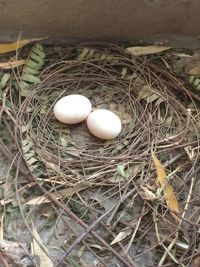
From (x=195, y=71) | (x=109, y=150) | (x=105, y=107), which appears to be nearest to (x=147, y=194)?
(x=109, y=150)

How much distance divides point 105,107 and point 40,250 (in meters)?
0.46

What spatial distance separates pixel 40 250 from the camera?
175 cm

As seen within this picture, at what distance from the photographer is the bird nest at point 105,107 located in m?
1.87

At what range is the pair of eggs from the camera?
1871 mm

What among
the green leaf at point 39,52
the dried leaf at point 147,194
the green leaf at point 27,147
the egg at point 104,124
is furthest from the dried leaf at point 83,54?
the dried leaf at point 147,194

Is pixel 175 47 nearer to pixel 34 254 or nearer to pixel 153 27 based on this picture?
pixel 153 27

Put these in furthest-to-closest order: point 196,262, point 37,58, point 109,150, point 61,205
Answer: point 37,58
point 109,150
point 61,205
point 196,262

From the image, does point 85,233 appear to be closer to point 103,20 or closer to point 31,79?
point 31,79

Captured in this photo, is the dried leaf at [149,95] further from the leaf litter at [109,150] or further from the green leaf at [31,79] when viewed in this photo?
the green leaf at [31,79]

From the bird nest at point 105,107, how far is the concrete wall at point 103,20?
0.19 ft

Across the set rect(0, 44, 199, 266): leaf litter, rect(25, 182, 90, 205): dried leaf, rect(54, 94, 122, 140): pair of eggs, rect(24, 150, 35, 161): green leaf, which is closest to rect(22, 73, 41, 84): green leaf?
rect(0, 44, 199, 266): leaf litter

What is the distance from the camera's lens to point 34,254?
1.75 m

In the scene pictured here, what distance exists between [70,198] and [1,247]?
0.72 ft

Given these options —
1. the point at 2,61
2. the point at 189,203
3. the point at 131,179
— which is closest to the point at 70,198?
the point at 131,179
